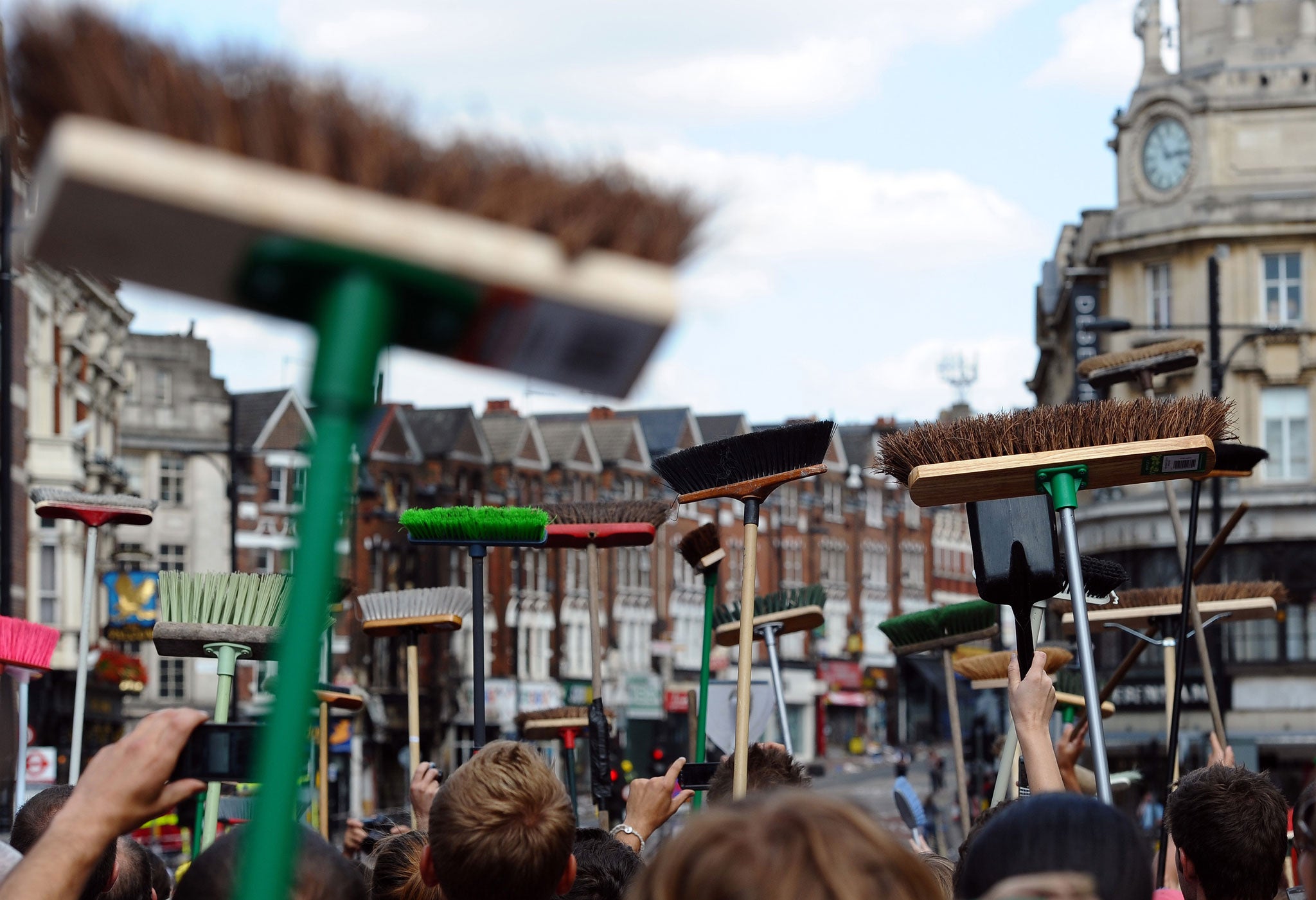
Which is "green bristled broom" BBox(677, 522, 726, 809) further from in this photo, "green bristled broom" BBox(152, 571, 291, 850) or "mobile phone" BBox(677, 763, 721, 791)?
"green bristled broom" BBox(152, 571, 291, 850)

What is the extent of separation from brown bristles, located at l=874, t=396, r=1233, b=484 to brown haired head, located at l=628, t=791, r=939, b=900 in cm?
292

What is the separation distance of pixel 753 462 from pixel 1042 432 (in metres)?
1.20

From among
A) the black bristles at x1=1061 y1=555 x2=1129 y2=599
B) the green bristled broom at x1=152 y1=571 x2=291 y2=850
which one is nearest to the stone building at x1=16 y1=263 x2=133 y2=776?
the green bristled broom at x1=152 y1=571 x2=291 y2=850

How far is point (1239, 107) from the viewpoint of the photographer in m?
38.0

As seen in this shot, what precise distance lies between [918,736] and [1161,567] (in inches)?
2478

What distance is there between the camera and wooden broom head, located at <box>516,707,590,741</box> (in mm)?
12641

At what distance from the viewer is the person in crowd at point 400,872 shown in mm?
4086

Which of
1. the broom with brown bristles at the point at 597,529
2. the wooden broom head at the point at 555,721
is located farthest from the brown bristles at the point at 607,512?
the wooden broom head at the point at 555,721

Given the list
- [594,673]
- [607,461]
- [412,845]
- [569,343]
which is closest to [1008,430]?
[412,845]

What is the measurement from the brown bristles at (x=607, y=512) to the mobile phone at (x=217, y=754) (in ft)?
19.4

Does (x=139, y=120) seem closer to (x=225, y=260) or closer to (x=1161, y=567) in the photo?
(x=225, y=260)

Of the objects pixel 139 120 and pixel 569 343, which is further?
pixel 569 343

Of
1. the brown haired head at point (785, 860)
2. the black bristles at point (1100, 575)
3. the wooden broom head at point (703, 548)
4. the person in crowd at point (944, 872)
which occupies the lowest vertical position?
the person in crowd at point (944, 872)

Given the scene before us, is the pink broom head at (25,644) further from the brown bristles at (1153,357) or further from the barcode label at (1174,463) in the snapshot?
the brown bristles at (1153,357)
